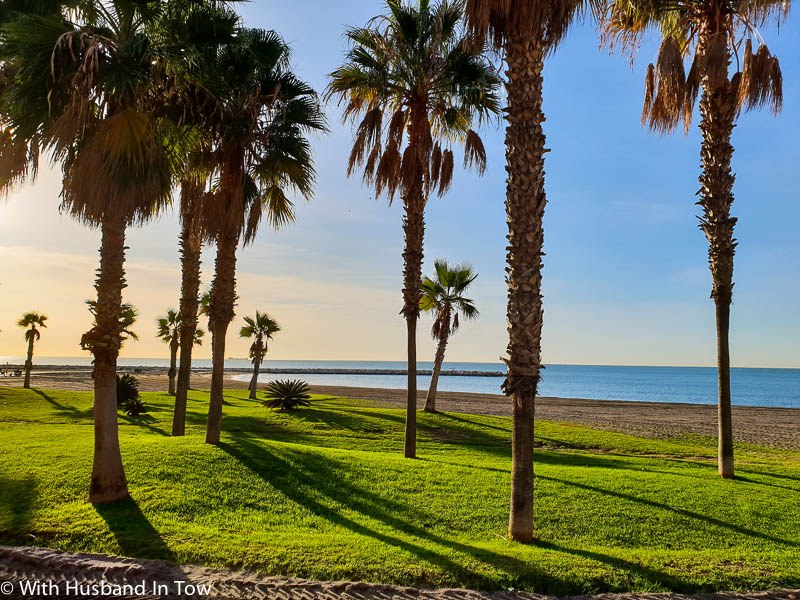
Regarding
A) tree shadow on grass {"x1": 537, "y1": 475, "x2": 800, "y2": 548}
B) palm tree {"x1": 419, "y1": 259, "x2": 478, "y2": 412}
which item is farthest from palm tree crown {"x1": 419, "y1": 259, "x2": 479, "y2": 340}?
tree shadow on grass {"x1": 537, "y1": 475, "x2": 800, "y2": 548}

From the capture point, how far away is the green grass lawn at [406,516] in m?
6.47

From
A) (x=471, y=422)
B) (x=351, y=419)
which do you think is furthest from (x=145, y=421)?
(x=471, y=422)

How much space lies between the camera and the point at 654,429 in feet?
88.0

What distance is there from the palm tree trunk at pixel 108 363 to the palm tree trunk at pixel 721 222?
12550 millimetres

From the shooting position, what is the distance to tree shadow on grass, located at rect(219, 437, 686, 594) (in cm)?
620

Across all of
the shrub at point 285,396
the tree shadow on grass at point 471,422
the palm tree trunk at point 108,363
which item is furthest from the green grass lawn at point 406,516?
the shrub at point 285,396

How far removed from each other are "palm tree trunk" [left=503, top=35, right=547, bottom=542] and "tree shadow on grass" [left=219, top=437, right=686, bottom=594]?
3.83 feet

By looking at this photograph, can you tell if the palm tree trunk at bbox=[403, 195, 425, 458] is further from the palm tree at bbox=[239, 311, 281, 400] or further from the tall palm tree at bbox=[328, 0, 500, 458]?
the palm tree at bbox=[239, 311, 281, 400]

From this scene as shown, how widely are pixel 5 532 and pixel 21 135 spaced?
6130mm

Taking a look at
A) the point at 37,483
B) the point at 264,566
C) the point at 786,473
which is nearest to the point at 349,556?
the point at 264,566

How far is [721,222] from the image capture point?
12328 mm

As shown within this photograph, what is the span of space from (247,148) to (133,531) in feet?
28.5

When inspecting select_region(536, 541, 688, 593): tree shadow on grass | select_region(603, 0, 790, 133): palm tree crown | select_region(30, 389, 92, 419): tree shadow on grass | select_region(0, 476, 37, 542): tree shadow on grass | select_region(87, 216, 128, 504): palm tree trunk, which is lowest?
select_region(30, 389, 92, 419): tree shadow on grass

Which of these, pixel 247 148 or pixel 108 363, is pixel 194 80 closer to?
pixel 247 148
